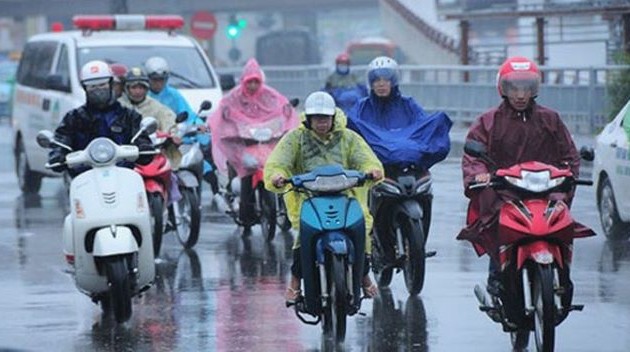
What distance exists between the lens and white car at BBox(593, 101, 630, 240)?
16.0 meters

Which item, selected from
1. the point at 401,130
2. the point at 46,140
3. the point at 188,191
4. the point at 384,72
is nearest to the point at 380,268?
the point at 401,130

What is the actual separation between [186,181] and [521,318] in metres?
6.33

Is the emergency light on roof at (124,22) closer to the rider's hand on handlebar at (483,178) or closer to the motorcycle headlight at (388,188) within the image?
the motorcycle headlight at (388,188)

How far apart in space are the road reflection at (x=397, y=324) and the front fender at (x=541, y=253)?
105 cm

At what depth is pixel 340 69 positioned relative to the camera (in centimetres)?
2602

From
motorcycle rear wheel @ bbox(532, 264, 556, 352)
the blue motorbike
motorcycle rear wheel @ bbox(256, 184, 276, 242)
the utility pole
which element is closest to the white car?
motorcycle rear wheel @ bbox(256, 184, 276, 242)

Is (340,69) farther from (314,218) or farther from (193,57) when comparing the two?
(314,218)

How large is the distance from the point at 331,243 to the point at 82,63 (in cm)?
1065

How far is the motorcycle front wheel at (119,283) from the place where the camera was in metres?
11.4

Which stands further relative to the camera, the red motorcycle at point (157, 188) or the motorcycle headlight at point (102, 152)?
the red motorcycle at point (157, 188)

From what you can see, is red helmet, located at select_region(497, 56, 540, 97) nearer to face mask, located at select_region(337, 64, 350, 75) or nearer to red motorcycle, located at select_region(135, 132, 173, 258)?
red motorcycle, located at select_region(135, 132, 173, 258)

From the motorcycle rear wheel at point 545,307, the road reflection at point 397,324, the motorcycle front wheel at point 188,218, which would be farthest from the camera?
the motorcycle front wheel at point 188,218

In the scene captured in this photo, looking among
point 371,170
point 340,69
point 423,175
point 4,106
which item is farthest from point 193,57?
point 4,106

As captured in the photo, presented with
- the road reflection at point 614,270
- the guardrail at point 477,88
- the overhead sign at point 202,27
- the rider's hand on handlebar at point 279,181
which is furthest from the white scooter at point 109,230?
the overhead sign at point 202,27
